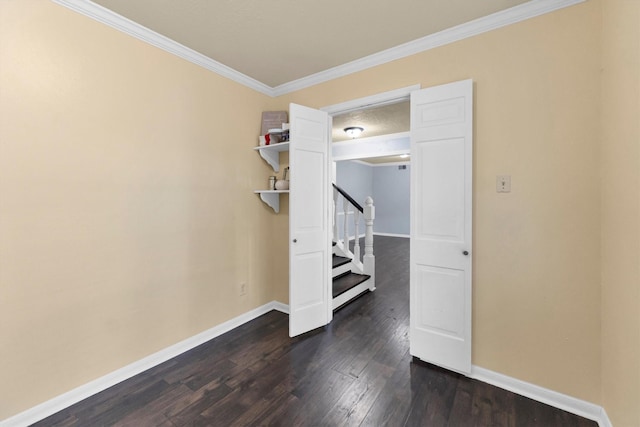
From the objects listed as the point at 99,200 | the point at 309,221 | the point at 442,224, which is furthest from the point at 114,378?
the point at 442,224

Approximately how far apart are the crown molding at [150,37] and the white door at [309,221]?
746mm

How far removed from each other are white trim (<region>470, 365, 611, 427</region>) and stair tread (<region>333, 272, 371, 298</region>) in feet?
5.09

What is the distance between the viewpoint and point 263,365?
203 cm

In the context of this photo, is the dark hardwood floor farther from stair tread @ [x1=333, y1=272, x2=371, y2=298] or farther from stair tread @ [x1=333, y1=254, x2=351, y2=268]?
stair tread @ [x1=333, y1=254, x2=351, y2=268]

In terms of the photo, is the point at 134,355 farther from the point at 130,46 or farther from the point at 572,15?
the point at 572,15

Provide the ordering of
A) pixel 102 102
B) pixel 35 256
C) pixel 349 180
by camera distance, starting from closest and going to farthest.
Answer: pixel 35 256
pixel 102 102
pixel 349 180

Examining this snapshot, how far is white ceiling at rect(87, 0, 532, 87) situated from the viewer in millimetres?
1675

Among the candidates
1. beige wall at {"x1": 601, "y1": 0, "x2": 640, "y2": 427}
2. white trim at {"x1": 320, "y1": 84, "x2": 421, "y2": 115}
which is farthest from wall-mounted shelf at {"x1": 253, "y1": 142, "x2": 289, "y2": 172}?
beige wall at {"x1": 601, "y1": 0, "x2": 640, "y2": 427}

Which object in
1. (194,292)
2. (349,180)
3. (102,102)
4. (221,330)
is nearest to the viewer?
(102,102)

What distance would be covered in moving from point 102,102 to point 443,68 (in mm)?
2465

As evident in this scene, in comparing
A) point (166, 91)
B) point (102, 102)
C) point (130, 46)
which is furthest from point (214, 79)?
point (102, 102)

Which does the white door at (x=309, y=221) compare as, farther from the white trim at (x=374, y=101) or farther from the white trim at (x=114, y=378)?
the white trim at (x=114, y=378)

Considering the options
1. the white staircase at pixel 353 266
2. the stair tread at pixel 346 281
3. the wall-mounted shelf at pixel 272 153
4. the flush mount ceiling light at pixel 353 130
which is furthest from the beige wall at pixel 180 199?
the flush mount ceiling light at pixel 353 130

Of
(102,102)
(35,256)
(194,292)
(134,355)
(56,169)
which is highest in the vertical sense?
(102,102)
